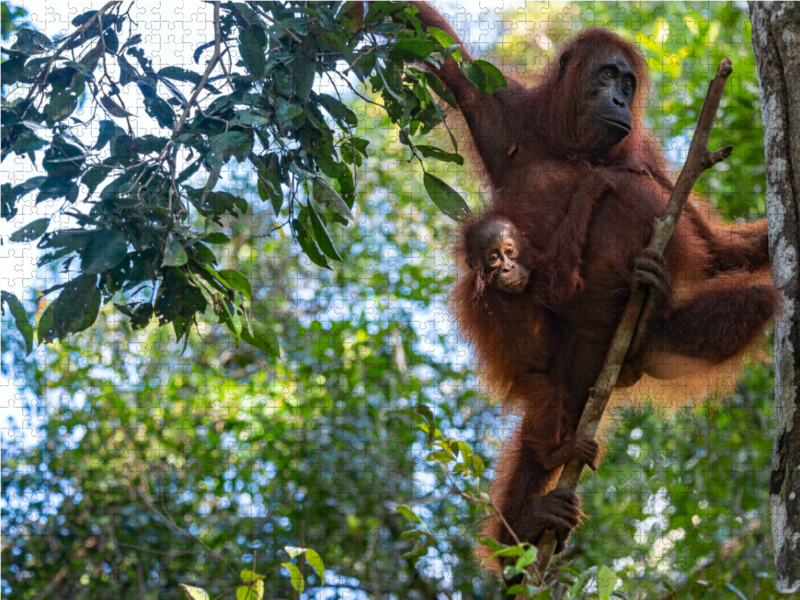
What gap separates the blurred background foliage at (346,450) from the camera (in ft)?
13.5

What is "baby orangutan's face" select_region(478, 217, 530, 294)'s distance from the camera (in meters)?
2.35

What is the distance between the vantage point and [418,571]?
4.46 m

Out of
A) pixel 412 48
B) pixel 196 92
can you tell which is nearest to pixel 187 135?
pixel 196 92

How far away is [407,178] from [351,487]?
194cm

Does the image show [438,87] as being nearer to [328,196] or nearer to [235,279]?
[328,196]

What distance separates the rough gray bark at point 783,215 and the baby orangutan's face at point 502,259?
2.28 ft

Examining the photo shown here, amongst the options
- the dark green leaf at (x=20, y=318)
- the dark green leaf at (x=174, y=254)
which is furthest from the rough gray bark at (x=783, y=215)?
the dark green leaf at (x=20, y=318)

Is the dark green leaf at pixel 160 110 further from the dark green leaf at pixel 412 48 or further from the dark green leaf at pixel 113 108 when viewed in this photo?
the dark green leaf at pixel 412 48

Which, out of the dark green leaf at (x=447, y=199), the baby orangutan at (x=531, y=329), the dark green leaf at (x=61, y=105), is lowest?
the baby orangutan at (x=531, y=329)

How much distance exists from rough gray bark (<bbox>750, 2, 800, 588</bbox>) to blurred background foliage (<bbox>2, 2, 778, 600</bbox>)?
6.40ft

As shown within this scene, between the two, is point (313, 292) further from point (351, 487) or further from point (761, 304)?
point (761, 304)

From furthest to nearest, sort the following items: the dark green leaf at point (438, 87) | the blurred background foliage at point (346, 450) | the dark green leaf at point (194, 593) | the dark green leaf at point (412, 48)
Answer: the blurred background foliage at point (346, 450), the dark green leaf at point (438, 87), the dark green leaf at point (412, 48), the dark green leaf at point (194, 593)

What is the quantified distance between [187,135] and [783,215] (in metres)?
1.48

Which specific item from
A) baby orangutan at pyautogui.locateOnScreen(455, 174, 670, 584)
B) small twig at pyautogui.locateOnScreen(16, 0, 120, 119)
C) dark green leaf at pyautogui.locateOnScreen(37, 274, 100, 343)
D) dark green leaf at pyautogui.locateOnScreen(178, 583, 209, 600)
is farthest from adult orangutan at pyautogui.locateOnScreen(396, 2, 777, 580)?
dark green leaf at pyautogui.locateOnScreen(37, 274, 100, 343)
